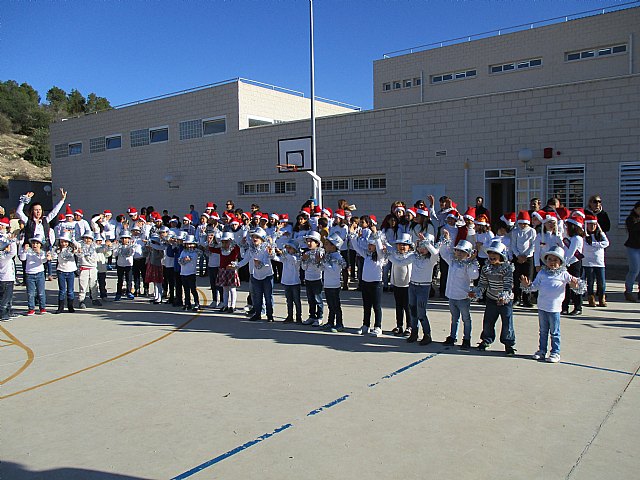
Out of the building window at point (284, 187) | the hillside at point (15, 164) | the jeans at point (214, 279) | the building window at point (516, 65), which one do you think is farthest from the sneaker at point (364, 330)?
the hillside at point (15, 164)

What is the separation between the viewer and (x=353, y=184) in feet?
66.0

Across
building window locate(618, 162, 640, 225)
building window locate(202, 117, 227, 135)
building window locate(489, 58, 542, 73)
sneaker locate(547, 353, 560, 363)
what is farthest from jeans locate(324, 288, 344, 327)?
building window locate(489, 58, 542, 73)

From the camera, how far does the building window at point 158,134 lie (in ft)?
89.3

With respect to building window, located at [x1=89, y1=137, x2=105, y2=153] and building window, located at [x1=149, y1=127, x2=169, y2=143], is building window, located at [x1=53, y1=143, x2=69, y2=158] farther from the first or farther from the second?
building window, located at [x1=149, y1=127, x2=169, y2=143]

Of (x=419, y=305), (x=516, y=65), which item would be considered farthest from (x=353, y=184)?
(x=419, y=305)

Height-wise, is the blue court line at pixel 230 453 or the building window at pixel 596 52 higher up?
the building window at pixel 596 52

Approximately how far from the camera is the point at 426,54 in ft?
86.3

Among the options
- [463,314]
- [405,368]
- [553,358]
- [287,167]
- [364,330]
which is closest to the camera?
[405,368]

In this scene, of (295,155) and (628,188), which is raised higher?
(295,155)

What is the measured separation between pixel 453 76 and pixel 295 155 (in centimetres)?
1011

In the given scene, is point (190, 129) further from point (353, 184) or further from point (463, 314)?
point (463, 314)

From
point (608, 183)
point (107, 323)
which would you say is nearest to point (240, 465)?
point (107, 323)

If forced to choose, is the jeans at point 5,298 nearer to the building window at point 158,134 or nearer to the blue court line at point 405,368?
the blue court line at point 405,368

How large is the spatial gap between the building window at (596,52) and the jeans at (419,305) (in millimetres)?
19507
